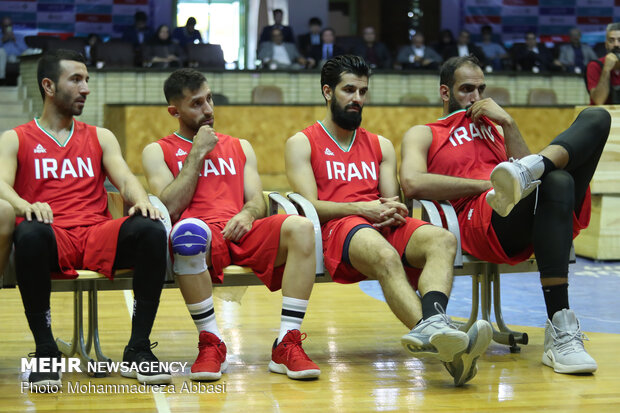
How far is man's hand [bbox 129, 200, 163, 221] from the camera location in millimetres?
3191

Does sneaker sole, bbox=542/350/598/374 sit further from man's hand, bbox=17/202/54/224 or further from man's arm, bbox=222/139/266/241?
man's hand, bbox=17/202/54/224

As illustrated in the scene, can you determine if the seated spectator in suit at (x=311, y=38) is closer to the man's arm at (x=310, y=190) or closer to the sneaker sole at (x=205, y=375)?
the man's arm at (x=310, y=190)

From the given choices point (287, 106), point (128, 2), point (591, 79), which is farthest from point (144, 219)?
point (128, 2)

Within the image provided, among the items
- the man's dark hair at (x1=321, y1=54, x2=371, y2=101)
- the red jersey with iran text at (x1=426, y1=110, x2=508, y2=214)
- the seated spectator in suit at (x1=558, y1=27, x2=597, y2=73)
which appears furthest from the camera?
Result: the seated spectator in suit at (x1=558, y1=27, x2=597, y2=73)

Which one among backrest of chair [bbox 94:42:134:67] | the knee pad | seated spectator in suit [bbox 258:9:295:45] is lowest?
the knee pad

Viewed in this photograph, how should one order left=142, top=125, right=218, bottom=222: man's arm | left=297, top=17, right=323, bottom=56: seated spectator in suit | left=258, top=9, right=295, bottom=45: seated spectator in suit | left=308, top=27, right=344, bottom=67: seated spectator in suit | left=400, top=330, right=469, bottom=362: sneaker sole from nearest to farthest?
left=400, top=330, right=469, bottom=362: sneaker sole, left=142, top=125, right=218, bottom=222: man's arm, left=308, top=27, right=344, bottom=67: seated spectator in suit, left=258, top=9, right=295, bottom=45: seated spectator in suit, left=297, top=17, right=323, bottom=56: seated spectator in suit

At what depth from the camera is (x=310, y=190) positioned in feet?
11.8

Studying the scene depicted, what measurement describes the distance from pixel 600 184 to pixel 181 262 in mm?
3957

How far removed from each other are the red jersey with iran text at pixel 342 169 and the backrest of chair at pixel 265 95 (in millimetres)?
8403

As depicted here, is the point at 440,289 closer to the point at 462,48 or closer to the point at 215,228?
the point at 215,228

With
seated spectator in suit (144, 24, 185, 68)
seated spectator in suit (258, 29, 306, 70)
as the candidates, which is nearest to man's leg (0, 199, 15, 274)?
seated spectator in suit (144, 24, 185, 68)

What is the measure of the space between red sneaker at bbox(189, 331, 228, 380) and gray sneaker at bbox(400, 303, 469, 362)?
2.29 ft

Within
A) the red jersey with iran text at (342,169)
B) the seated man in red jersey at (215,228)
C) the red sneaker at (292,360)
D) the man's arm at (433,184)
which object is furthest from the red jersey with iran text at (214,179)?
the man's arm at (433,184)

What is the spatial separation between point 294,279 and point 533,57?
11.4m
